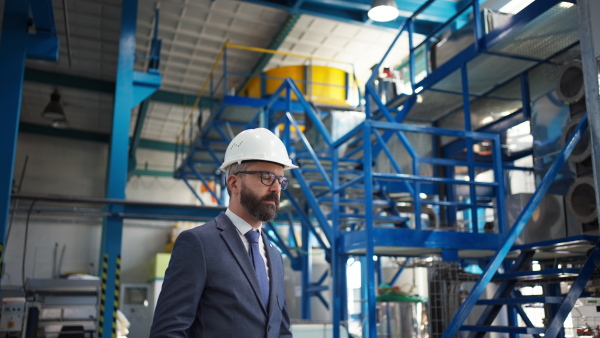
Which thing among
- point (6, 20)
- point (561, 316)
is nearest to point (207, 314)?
point (561, 316)

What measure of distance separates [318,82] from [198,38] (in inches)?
175

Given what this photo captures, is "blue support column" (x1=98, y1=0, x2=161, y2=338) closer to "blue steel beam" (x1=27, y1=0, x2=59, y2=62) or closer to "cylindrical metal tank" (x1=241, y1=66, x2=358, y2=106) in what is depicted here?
"blue steel beam" (x1=27, y1=0, x2=59, y2=62)

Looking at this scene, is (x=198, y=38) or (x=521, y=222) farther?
(x=198, y=38)

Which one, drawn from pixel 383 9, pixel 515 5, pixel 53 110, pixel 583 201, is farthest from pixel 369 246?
pixel 53 110

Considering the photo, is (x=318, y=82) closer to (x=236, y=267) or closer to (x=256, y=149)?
(x=256, y=149)

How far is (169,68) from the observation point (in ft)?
61.3

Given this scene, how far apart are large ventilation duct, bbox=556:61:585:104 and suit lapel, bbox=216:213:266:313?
18.1ft

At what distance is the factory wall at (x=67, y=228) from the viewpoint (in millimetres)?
21656

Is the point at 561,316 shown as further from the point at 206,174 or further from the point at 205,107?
the point at 205,107

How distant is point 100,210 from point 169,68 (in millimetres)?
8509

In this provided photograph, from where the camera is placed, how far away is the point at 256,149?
279cm

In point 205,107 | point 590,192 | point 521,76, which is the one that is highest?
point 205,107

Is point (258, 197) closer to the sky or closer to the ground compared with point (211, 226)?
closer to the sky

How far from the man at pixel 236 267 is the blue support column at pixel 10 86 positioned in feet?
26.4
